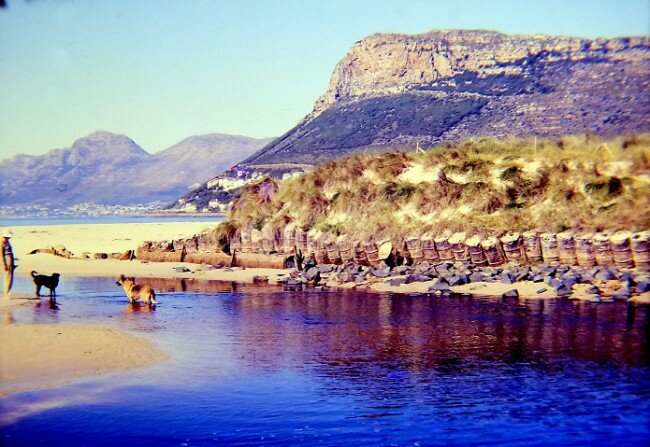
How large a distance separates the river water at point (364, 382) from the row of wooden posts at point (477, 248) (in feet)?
14.2

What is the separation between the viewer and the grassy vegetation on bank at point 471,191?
80.1 ft

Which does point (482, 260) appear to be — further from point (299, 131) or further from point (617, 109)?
point (299, 131)

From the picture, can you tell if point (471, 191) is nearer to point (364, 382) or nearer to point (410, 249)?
point (410, 249)

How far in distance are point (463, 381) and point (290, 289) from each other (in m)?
11.8

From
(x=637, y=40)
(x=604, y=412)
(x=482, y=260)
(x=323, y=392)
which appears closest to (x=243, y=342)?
(x=323, y=392)

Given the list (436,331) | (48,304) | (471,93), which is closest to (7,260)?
(48,304)

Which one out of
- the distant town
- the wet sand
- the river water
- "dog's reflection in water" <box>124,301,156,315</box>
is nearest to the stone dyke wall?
the river water

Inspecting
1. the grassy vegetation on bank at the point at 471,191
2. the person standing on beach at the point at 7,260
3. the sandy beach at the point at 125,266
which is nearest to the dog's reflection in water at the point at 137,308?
the person standing on beach at the point at 7,260

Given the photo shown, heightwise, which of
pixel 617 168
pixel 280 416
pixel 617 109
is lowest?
pixel 280 416

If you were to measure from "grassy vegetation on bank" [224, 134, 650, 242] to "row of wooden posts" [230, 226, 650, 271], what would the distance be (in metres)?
0.66

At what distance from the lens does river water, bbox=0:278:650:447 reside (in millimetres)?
8766

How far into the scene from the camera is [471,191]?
27.5 meters

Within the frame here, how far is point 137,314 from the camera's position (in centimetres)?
1742

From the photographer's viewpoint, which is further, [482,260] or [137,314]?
[482,260]
